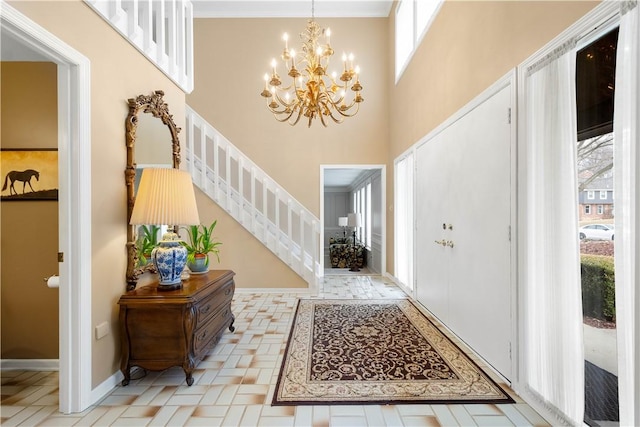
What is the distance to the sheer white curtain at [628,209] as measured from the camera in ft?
4.41

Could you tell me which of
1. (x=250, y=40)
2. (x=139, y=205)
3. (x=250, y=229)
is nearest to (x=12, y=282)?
(x=139, y=205)

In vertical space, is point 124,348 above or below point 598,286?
below

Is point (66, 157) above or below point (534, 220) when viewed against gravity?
above

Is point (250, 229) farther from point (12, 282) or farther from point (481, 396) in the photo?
point (481, 396)

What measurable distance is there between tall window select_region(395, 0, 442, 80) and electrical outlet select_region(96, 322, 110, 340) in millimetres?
4664

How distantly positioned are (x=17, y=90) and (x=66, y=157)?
3.66ft

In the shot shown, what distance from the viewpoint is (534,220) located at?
2.07m

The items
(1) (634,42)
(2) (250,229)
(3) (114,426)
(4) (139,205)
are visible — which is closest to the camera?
(1) (634,42)

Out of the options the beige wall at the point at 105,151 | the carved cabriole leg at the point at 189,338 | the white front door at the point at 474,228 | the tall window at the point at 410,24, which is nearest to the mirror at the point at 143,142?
the beige wall at the point at 105,151

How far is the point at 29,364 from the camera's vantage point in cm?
260

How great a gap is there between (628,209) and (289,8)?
22.3 ft

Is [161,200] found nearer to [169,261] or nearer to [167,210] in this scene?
[167,210]

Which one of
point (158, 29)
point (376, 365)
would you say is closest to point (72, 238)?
point (158, 29)

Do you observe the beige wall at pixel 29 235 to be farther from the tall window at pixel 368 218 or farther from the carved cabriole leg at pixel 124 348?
the tall window at pixel 368 218
